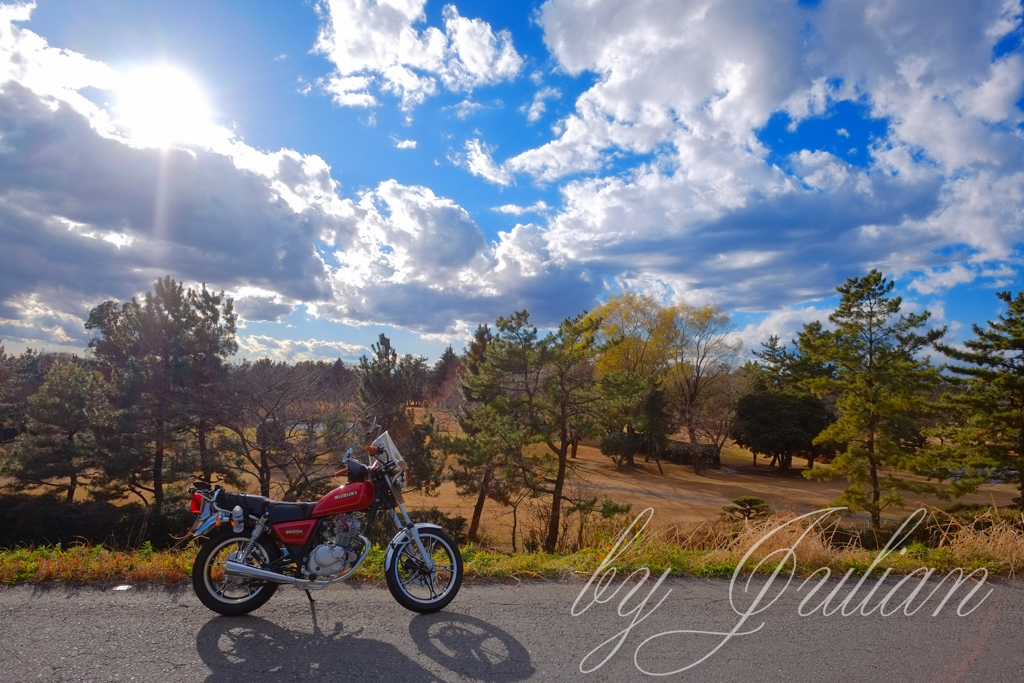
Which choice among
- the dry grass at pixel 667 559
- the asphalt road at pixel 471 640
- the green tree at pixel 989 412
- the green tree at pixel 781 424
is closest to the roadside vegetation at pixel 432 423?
the green tree at pixel 989 412

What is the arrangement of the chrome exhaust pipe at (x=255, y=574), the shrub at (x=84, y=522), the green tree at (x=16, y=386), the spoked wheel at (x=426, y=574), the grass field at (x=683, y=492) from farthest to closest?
1. the green tree at (x=16, y=386)
2. the grass field at (x=683, y=492)
3. the shrub at (x=84, y=522)
4. the spoked wheel at (x=426, y=574)
5. the chrome exhaust pipe at (x=255, y=574)

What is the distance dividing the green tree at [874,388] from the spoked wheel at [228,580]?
20.5 meters

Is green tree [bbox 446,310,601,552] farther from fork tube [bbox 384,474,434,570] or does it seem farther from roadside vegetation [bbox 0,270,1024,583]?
fork tube [bbox 384,474,434,570]

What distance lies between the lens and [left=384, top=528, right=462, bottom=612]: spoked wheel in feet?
13.5

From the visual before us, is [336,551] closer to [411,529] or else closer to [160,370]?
[411,529]

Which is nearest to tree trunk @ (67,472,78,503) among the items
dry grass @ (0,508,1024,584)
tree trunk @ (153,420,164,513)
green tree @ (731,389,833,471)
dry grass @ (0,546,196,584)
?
tree trunk @ (153,420,164,513)

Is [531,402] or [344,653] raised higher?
[531,402]

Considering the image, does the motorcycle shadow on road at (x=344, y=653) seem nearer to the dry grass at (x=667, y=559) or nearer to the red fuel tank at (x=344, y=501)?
the red fuel tank at (x=344, y=501)

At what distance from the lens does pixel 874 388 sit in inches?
800

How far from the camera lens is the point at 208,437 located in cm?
1869

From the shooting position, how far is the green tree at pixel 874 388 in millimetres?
19594

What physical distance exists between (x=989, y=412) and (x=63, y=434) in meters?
31.9

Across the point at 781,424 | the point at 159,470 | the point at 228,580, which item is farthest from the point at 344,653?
the point at 781,424

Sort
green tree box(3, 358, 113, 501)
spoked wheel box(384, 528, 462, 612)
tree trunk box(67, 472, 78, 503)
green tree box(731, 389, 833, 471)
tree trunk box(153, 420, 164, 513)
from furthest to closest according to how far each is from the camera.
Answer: green tree box(731, 389, 833, 471) → tree trunk box(67, 472, 78, 503) → green tree box(3, 358, 113, 501) → tree trunk box(153, 420, 164, 513) → spoked wheel box(384, 528, 462, 612)
